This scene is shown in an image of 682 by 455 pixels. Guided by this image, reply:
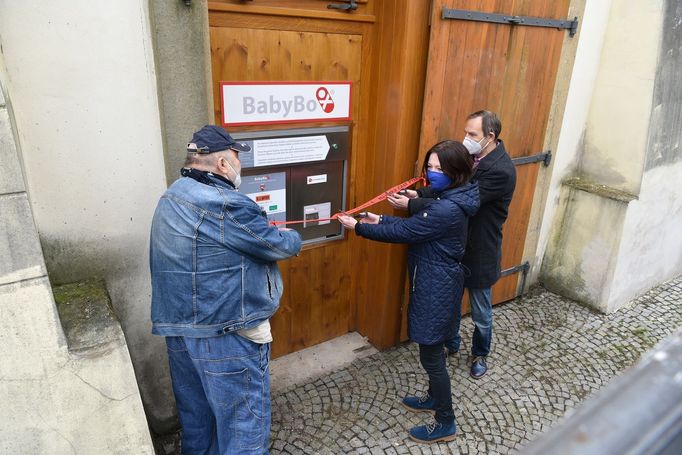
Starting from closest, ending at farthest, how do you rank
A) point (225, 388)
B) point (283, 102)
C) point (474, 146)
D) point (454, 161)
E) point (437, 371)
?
point (225, 388) → point (454, 161) → point (437, 371) → point (283, 102) → point (474, 146)

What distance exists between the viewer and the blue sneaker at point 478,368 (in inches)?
152

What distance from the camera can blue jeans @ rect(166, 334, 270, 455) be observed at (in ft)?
7.81

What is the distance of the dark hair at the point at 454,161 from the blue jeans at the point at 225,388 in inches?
56.7

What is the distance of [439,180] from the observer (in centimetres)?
298

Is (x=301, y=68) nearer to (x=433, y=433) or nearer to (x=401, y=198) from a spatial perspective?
(x=401, y=198)

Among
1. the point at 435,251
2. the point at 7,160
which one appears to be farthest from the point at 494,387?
the point at 7,160

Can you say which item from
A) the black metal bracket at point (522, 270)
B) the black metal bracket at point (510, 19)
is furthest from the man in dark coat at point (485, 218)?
the black metal bracket at point (522, 270)

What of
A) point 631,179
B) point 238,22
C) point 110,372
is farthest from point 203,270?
point 631,179

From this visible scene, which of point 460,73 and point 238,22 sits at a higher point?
point 238,22

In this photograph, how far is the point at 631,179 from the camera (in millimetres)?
4672

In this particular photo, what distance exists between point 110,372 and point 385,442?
1825 mm

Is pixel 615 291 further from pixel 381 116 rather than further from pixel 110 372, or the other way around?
pixel 110 372

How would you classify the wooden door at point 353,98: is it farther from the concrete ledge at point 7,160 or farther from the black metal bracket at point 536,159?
the concrete ledge at point 7,160

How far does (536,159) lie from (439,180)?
197 cm
